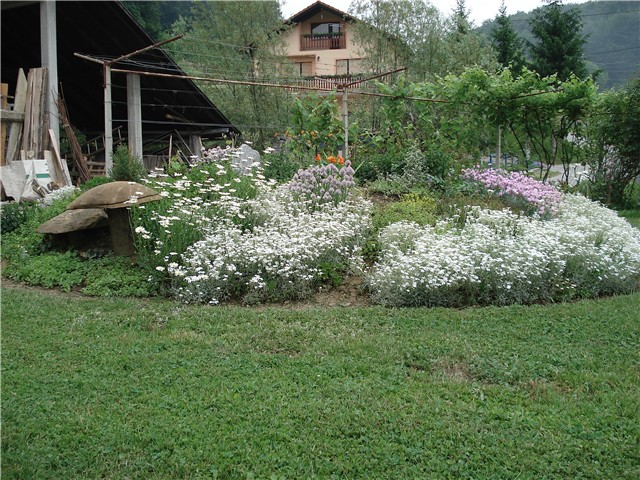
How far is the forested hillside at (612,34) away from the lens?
3198cm

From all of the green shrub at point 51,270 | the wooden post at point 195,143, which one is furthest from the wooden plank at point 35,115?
the wooden post at point 195,143

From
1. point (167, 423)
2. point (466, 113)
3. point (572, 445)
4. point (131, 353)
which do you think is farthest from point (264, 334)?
point (466, 113)

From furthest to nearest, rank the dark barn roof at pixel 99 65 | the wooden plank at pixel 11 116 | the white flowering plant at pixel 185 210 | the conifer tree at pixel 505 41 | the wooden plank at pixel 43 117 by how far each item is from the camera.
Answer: the conifer tree at pixel 505 41 < the dark barn roof at pixel 99 65 < the wooden plank at pixel 43 117 < the wooden plank at pixel 11 116 < the white flowering plant at pixel 185 210

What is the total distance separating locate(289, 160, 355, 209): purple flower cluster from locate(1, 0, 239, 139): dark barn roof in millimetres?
6168

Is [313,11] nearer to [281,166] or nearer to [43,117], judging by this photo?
[43,117]

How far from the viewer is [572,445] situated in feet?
11.0

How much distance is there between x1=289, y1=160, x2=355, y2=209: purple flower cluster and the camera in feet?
26.4

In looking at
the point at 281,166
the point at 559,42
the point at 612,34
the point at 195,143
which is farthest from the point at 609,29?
the point at 281,166

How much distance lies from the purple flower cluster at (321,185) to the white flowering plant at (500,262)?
111cm

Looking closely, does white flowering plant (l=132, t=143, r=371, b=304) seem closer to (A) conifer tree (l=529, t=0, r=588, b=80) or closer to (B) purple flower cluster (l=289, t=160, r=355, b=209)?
(B) purple flower cluster (l=289, t=160, r=355, b=209)

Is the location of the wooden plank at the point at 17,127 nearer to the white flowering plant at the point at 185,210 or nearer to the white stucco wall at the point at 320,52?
the white flowering plant at the point at 185,210

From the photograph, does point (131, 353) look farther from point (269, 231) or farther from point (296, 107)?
point (296, 107)

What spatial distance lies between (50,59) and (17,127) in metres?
1.57

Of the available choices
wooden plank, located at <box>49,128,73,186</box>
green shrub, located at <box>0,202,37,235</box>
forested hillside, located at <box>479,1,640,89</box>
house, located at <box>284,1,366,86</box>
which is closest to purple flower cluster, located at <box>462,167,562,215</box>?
green shrub, located at <box>0,202,37,235</box>
